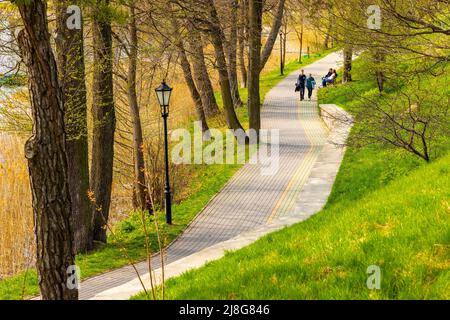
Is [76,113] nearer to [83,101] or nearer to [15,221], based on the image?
[83,101]

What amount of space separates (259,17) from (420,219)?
14670mm

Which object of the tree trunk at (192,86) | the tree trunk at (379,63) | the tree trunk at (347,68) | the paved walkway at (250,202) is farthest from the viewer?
the tree trunk at (347,68)

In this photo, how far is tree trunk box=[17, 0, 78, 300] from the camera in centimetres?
577

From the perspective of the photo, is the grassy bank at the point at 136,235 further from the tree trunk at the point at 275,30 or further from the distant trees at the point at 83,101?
the tree trunk at the point at 275,30

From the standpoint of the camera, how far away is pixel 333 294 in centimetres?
602

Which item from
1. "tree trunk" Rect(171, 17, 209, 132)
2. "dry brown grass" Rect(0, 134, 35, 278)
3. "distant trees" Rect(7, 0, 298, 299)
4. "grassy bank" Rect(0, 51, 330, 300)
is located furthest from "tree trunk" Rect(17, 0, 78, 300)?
"tree trunk" Rect(171, 17, 209, 132)

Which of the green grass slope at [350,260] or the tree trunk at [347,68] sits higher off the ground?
the tree trunk at [347,68]

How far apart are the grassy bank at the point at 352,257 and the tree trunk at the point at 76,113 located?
4.67 metres

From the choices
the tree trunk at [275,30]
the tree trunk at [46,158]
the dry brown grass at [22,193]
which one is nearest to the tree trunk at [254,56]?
the tree trunk at [275,30]

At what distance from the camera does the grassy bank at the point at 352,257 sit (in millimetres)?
6168

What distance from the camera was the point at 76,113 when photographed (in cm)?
1240

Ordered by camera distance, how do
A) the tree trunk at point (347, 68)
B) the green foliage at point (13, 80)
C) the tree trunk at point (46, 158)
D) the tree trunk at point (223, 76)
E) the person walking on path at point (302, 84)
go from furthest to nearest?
the person walking on path at point (302, 84) < the tree trunk at point (347, 68) < the tree trunk at point (223, 76) < the green foliage at point (13, 80) < the tree trunk at point (46, 158)

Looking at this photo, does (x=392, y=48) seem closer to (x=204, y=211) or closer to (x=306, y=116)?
(x=204, y=211)

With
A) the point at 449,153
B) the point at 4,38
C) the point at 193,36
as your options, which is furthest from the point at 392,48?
the point at 193,36
